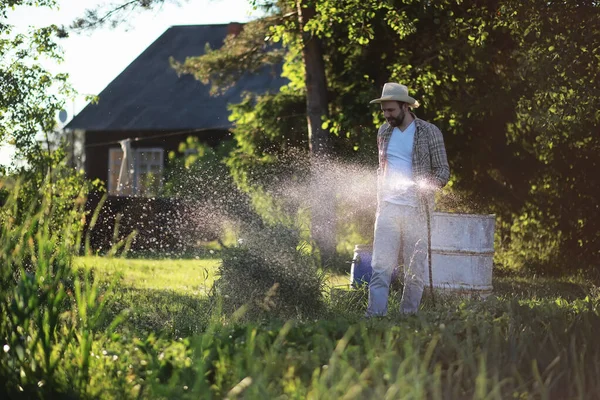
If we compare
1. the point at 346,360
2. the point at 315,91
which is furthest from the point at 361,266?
the point at 346,360

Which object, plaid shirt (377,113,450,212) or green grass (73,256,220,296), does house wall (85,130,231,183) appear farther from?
plaid shirt (377,113,450,212)

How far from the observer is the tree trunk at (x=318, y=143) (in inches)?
591

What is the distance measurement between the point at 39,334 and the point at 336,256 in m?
10.7

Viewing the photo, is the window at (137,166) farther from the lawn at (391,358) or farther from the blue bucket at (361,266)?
the lawn at (391,358)

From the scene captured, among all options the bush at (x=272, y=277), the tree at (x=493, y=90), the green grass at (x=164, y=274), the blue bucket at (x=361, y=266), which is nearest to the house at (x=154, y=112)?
the green grass at (x=164, y=274)

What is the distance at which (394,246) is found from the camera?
7719 millimetres

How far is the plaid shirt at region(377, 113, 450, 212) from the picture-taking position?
7695 millimetres

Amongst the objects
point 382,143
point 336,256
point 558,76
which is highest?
point 558,76

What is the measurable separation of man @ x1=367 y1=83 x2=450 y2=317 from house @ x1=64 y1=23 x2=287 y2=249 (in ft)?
69.4

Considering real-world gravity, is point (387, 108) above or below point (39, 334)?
above

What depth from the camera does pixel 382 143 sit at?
25.7 feet

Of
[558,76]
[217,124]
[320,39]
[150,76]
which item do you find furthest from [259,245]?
[150,76]

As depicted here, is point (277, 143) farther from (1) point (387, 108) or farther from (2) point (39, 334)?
(2) point (39, 334)

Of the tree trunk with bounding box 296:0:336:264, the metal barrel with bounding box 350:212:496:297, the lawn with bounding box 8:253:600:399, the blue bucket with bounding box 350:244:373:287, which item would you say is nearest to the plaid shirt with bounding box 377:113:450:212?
the lawn with bounding box 8:253:600:399
